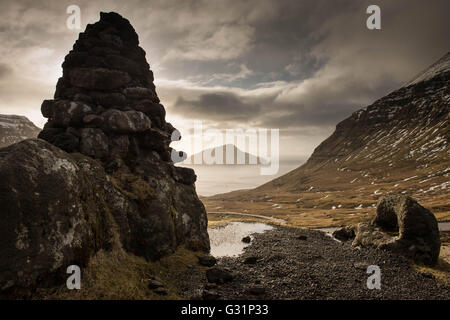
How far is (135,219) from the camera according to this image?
34.0 metres

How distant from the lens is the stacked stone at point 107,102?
37.3 metres

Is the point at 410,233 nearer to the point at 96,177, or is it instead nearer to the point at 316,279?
the point at 316,279

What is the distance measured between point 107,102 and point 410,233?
58069 mm

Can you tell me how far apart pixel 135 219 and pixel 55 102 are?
947 inches

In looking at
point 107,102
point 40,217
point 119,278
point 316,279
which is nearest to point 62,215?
point 40,217

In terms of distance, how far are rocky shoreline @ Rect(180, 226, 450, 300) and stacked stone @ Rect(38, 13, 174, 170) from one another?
23.6 m

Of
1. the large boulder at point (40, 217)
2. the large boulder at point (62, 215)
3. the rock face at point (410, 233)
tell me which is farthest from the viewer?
the rock face at point (410, 233)

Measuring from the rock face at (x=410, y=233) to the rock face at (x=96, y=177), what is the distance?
34.2 metres

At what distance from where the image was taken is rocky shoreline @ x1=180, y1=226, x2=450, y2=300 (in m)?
28.7

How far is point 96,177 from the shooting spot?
105 ft

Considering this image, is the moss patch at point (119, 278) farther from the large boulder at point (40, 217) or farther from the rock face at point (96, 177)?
the rock face at point (96, 177)

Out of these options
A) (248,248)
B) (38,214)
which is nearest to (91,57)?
(38,214)

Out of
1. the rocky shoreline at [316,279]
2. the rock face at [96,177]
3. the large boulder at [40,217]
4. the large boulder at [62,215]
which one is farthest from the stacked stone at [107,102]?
the rocky shoreline at [316,279]

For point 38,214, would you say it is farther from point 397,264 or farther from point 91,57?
point 397,264
